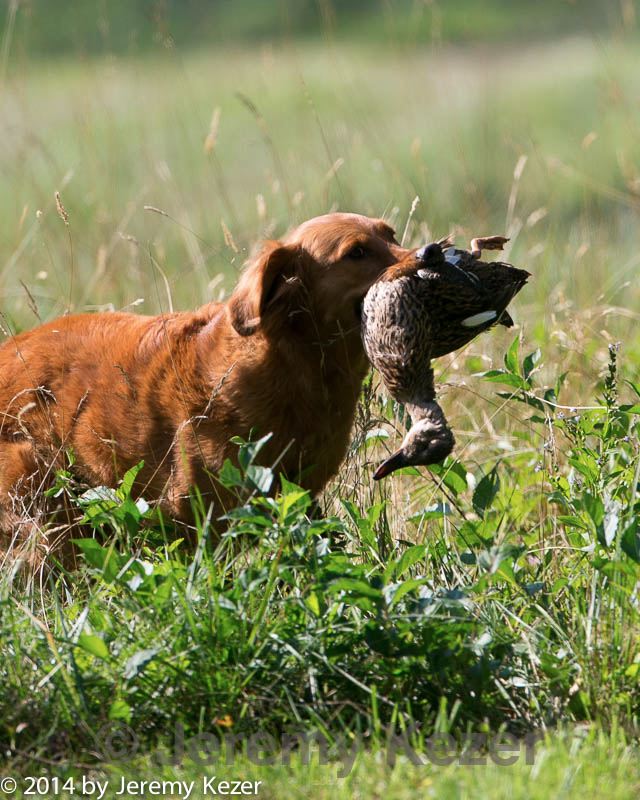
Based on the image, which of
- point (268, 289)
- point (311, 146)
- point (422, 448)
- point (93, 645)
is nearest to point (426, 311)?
point (422, 448)

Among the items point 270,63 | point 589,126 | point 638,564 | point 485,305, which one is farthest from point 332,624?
point 589,126

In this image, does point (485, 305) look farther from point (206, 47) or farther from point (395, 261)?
point (206, 47)

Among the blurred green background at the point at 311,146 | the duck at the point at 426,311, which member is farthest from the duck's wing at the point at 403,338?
the blurred green background at the point at 311,146

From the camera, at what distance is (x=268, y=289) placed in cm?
371

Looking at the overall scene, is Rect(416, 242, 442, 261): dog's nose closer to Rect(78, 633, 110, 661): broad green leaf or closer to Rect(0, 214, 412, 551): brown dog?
Rect(0, 214, 412, 551): brown dog

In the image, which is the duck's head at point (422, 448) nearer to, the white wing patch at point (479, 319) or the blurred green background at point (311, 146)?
the white wing patch at point (479, 319)

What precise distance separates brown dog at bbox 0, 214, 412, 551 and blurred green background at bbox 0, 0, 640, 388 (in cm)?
26

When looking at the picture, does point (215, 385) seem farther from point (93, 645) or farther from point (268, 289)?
point (93, 645)

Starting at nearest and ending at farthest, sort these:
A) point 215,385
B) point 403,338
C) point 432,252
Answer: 1. point 403,338
2. point 432,252
3. point 215,385

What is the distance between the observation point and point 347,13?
2270 cm

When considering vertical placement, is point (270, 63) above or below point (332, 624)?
above

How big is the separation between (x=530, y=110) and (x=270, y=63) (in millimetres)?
8524

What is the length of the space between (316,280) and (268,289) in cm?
18

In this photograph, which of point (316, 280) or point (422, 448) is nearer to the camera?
point (422, 448)
